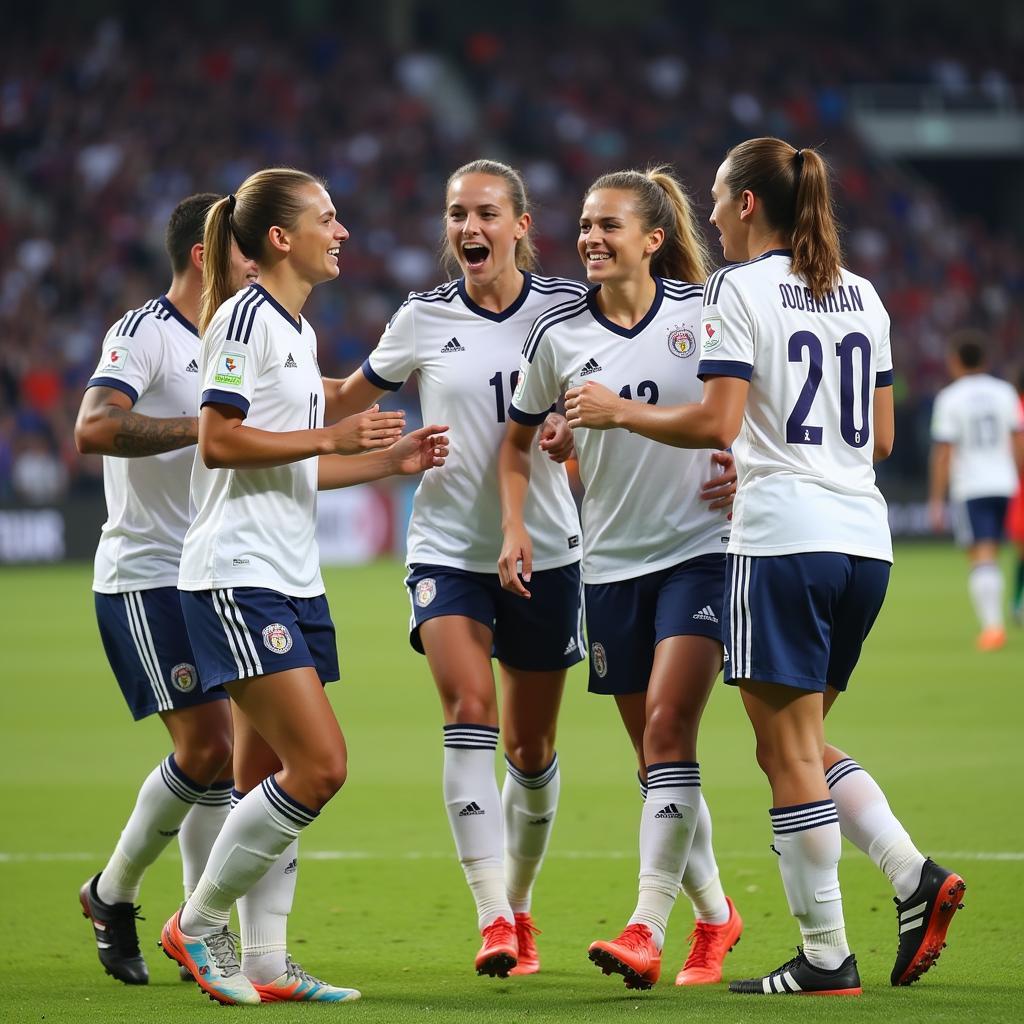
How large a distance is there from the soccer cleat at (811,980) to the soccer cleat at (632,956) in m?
0.32

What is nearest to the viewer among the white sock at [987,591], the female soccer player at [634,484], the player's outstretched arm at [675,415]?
the player's outstretched arm at [675,415]

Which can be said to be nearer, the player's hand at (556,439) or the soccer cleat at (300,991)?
the soccer cleat at (300,991)

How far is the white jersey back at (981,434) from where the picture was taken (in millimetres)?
13836

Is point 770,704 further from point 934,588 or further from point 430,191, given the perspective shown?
point 430,191

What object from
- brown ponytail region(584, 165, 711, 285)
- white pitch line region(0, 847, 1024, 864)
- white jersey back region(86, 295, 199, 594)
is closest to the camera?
brown ponytail region(584, 165, 711, 285)

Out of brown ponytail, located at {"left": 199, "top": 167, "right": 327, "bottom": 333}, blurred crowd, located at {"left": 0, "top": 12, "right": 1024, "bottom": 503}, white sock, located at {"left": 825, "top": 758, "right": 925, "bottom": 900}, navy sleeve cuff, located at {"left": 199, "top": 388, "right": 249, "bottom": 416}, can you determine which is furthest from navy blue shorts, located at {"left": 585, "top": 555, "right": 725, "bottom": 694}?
blurred crowd, located at {"left": 0, "top": 12, "right": 1024, "bottom": 503}

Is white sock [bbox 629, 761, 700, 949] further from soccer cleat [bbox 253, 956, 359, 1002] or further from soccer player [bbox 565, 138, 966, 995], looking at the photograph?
soccer cleat [bbox 253, 956, 359, 1002]

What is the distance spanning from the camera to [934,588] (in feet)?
63.7

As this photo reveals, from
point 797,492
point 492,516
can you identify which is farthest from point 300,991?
point 797,492

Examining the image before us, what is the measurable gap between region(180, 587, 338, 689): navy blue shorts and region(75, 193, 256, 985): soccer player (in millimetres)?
657

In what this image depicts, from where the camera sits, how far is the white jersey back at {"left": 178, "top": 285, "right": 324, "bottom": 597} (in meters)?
4.66

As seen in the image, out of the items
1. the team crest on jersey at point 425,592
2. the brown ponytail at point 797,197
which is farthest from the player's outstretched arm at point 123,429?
the brown ponytail at point 797,197

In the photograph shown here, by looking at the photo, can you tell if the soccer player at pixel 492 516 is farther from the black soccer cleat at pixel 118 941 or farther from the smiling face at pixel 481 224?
the black soccer cleat at pixel 118 941

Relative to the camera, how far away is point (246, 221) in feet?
16.0
